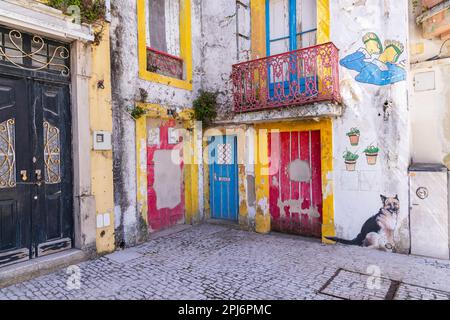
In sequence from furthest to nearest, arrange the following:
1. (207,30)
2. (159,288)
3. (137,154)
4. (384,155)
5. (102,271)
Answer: (207,30)
(137,154)
(384,155)
(102,271)
(159,288)

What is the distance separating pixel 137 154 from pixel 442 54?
246 inches

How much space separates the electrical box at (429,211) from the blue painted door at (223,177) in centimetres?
380

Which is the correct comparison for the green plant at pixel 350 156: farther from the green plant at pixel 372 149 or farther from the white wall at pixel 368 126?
the green plant at pixel 372 149

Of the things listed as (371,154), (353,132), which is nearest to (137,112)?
(353,132)

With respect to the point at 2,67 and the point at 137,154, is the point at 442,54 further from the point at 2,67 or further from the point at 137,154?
the point at 2,67

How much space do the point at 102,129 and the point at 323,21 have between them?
4860 millimetres

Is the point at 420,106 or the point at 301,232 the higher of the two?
the point at 420,106

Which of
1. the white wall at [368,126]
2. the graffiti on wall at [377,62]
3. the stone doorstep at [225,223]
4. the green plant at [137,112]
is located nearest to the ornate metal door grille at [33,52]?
the green plant at [137,112]

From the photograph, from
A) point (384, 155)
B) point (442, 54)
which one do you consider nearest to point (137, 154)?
point (384, 155)

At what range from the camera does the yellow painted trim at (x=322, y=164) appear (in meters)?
6.05

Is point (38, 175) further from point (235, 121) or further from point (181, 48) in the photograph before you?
point (181, 48)

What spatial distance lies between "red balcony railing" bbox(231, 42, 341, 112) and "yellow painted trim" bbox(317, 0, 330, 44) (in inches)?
16.6
